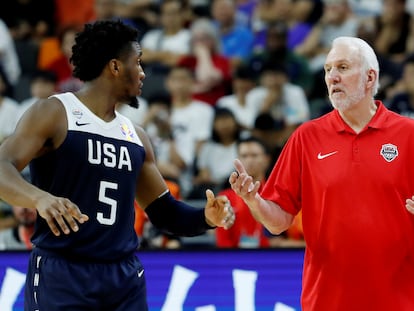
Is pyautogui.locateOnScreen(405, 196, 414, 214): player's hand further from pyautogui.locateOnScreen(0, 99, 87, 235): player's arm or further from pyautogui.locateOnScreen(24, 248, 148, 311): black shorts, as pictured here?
pyautogui.locateOnScreen(0, 99, 87, 235): player's arm

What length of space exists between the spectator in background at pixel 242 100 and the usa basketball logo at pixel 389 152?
5.49 m

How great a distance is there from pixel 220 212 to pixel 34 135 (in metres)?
1.13

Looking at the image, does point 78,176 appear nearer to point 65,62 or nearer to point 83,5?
point 65,62

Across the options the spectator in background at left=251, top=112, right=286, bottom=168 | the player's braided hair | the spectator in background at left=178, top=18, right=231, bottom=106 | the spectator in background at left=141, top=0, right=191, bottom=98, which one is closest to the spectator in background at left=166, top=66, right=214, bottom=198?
the spectator in background at left=178, top=18, right=231, bottom=106

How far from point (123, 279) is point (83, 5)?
8475 mm

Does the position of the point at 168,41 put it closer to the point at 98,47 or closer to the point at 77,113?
the point at 98,47

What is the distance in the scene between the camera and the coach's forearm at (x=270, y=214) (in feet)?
16.7

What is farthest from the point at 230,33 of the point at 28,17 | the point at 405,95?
the point at 405,95

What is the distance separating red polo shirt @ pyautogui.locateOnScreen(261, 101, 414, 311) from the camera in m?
4.98

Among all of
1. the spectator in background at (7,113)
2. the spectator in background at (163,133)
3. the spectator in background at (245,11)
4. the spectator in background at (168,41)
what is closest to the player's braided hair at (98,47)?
the spectator in background at (163,133)

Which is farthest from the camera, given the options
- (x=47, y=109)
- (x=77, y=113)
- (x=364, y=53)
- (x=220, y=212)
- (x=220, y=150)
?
(x=220, y=150)

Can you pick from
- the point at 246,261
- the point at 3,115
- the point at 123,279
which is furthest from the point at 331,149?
the point at 3,115

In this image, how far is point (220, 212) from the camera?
527 centimetres

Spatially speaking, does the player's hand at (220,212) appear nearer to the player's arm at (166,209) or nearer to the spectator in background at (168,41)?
the player's arm at (166,209)
